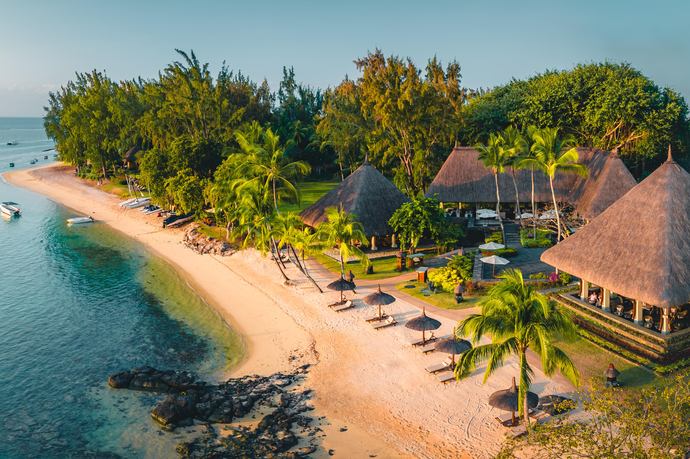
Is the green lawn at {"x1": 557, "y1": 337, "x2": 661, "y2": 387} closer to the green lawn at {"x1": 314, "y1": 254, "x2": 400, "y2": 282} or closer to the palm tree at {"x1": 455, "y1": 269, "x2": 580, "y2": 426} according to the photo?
the palm tree at {"x1": 455, "y1": 269, "x2": 580, "y2": 426}

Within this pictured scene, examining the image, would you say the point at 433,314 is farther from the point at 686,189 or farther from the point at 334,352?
the point at 686,189

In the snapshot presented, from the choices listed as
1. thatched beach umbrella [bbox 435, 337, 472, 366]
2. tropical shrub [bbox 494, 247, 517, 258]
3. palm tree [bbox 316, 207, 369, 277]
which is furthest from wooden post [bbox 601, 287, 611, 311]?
palm tree [bbox 316, 207, 369, 277]

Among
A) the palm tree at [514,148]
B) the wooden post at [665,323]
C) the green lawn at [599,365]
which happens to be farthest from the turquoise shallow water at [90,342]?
the palm tree at [514,148]

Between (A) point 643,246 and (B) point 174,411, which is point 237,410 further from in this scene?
(A) point 643,246

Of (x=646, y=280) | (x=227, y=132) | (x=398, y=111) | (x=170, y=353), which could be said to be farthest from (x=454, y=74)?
(x=170, y=353)

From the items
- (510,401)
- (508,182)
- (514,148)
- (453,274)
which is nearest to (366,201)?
(453,274)
